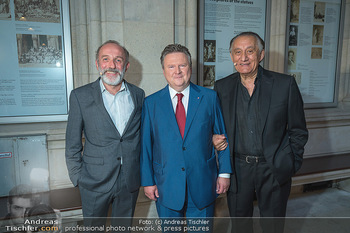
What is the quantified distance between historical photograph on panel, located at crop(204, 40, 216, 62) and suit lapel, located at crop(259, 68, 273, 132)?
5.51 feet

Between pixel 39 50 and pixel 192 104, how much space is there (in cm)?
230

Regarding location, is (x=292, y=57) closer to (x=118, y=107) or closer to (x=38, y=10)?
(x=118, y=107)

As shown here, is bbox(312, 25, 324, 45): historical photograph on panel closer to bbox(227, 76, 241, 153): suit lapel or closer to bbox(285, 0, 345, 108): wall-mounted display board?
bbox(285, 0, 345, 108): wall-mounted display board

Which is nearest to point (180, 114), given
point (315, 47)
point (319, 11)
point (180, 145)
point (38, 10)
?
point (180, 145)

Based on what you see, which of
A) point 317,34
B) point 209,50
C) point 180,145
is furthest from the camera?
point 317,34

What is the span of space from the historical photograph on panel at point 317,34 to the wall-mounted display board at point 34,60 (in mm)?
4019

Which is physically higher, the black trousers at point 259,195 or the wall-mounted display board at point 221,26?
the wall-mounted display board at point 221,26

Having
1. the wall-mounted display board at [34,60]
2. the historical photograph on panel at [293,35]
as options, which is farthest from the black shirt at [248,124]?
the historical photograph on panel at [293,35]

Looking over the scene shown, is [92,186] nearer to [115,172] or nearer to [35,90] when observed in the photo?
[115,172]

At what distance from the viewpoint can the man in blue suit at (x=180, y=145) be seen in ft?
5.79

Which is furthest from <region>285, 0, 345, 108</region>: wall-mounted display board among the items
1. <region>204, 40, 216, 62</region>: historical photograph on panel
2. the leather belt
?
the leather belt

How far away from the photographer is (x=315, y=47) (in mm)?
4305

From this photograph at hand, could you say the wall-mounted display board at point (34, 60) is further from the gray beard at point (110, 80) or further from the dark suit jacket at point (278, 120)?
the dark suit jacket at point (278, 120)

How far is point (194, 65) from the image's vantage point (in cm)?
339
